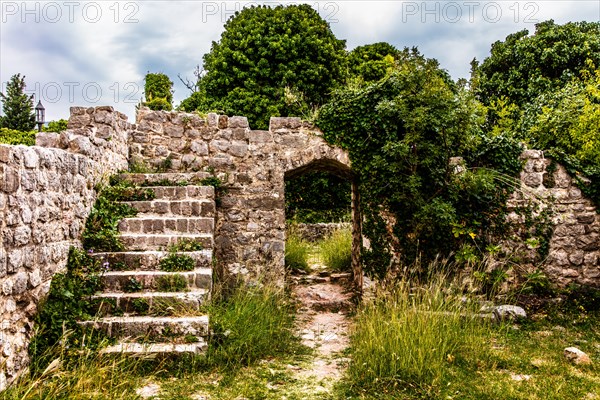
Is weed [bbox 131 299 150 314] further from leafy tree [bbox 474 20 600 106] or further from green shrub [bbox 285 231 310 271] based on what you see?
leafy tree [bbox 474 20 600 106]

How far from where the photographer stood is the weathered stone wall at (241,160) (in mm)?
7176

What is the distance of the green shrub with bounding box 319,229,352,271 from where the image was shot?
33.8 feet

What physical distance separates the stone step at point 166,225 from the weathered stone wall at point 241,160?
1260mm

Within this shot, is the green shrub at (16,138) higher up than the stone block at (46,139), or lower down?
higher up

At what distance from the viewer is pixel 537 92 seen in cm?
1348

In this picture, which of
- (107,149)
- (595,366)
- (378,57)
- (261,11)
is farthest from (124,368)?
(378,57)

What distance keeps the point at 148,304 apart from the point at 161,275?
1.32 ft

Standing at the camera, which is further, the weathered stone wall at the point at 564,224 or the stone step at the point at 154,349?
the weathered stone wall at the point at 564,224

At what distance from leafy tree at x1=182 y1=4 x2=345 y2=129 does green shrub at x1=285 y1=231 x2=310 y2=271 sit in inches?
170

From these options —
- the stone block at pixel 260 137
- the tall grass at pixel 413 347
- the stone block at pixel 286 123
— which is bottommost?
the tall grass at pixel 413 347

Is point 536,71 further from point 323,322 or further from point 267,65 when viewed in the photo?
point 323,322

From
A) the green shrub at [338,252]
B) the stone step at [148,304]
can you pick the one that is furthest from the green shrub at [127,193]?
the green shrub at [338,252]

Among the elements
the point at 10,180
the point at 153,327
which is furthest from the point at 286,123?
the point at 10,180

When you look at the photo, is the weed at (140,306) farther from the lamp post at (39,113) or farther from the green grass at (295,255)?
the lamp post at (39,113)
